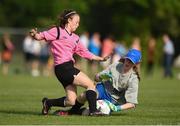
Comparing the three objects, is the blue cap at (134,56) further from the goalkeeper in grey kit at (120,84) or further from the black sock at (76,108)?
the black sock at (76,108)

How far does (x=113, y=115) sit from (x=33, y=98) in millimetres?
5862

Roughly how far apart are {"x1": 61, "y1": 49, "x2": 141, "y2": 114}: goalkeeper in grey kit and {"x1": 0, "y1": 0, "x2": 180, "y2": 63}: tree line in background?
3557cm

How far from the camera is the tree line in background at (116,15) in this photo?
5675cm

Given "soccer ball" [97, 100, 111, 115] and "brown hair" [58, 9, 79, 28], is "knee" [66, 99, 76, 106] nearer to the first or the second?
"soccer ball" [97, 100, 111, 115]

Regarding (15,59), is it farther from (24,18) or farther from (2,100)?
(2,100)

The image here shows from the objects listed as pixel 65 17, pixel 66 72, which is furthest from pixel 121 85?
pixel 65 17

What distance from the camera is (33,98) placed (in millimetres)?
21094

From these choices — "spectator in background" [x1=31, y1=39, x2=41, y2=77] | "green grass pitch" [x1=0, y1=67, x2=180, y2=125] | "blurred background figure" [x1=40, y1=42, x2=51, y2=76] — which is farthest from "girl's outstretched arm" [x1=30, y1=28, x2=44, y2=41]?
"blurred background figure" [x1=40, y1=42, x2=51, y2=76]

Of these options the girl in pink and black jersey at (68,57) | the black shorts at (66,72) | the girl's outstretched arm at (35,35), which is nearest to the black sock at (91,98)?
the girl in pink and black jersey at (68,57)

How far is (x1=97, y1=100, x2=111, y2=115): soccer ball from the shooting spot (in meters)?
15.1

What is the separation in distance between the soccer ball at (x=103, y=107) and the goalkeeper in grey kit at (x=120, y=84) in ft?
0.20

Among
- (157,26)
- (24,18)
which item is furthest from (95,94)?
(24,18)

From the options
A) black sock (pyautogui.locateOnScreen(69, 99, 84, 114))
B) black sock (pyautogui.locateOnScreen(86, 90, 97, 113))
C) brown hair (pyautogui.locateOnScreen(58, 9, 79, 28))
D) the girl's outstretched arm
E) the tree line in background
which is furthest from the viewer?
the tree line in background

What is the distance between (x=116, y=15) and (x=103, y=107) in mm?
46788
